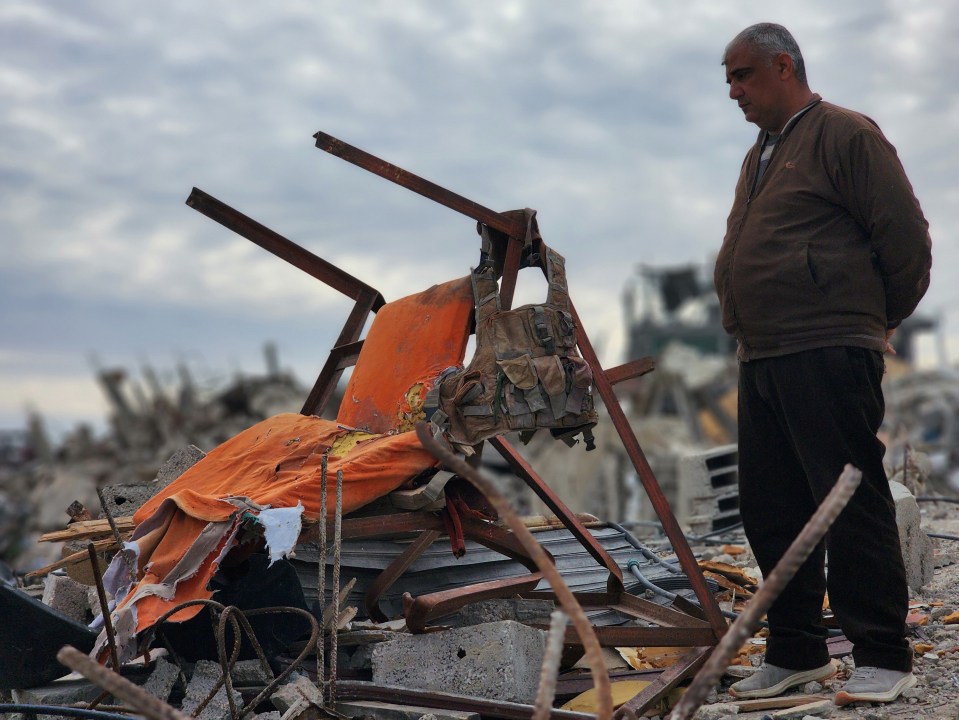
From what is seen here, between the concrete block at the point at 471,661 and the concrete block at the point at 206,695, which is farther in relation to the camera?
the concrete block at the point at 206,695

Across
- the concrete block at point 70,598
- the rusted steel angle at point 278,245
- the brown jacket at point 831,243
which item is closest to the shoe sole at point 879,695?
the brown jacket at point 831,243

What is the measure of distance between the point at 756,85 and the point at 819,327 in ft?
3.23

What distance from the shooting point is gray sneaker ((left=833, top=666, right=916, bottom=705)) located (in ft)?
11.0

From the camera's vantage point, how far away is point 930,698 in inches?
134

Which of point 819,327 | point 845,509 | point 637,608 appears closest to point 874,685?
point 845,509

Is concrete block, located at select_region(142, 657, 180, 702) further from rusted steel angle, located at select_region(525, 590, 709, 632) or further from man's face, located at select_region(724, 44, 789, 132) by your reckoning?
man's face, located at select_region(724, 44, 789, 132)

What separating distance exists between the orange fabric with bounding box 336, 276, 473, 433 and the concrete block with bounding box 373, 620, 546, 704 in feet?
3.17

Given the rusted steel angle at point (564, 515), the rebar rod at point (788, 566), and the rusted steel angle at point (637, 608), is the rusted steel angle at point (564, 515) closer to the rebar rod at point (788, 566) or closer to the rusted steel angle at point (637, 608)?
the rusted steel angle at point (637, 608)

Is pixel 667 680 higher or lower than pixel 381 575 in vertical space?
lower

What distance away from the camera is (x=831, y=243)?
3.53 m

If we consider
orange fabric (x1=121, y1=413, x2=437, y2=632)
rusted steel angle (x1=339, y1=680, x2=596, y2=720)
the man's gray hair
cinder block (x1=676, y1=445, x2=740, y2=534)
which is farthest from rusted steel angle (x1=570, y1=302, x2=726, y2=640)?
cinder block (x1=676, y1=445, x2=740, y2=534)

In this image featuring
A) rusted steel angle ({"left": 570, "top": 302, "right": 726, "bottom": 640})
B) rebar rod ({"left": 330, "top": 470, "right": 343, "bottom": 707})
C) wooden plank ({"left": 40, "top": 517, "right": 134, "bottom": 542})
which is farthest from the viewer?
wooden plank ({"left": 40, "top": 517, "right": 134, "bottom": 542})

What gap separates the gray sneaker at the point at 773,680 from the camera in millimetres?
3695

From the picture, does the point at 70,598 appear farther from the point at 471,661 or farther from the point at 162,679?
the point at 471,661
